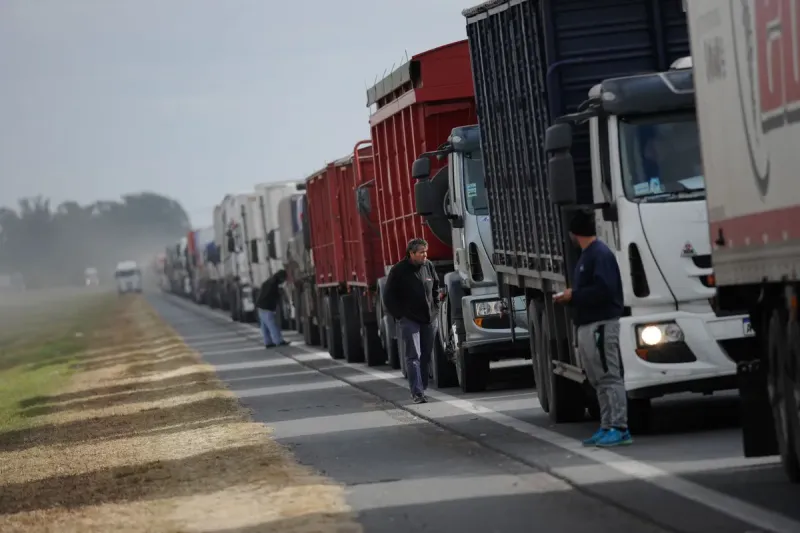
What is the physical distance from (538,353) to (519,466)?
12.7 ft

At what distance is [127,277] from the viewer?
155 m

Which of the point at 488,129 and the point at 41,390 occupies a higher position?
the point at 488,129

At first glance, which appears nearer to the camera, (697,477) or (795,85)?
(795,85)

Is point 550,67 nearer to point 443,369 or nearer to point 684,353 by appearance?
point 684,353

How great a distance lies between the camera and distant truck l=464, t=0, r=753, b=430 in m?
13.8

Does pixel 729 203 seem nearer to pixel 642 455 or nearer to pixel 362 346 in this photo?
pixel 642 455

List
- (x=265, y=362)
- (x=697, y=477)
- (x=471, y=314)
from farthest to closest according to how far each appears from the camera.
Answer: (x=265, y=362) < (x=471, y=314) < (x=697, y=477)

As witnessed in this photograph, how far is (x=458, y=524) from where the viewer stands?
10.6 metres

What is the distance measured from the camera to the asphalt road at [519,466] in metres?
10.5

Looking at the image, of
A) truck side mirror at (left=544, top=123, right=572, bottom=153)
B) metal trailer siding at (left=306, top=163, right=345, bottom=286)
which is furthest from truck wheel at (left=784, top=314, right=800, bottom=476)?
metal trailer siding at (left=306, top=163, right=345, bottom=286)

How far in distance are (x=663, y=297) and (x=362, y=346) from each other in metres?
17.1

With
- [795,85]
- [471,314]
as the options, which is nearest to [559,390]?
[471,314]

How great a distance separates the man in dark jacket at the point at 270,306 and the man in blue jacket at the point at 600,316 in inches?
976

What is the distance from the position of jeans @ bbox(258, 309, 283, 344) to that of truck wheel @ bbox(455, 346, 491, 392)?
18.4 meters
